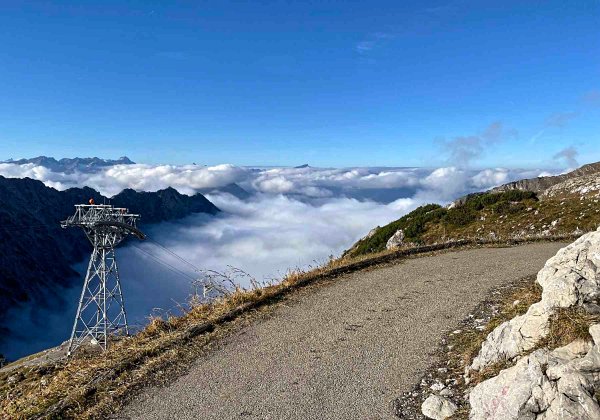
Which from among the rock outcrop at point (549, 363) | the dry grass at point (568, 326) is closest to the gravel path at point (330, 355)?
the rock outcrop at point (549, 363)

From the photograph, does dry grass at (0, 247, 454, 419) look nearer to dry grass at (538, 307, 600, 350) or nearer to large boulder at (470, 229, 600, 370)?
large boulder at (470, 229, 600, 370)

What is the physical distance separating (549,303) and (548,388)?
2003 millimetres

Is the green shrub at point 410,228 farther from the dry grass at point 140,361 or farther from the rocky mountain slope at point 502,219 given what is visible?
the dry grass at point 140,361

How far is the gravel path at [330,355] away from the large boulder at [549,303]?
4.74ft

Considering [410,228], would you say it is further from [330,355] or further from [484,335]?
[330,355]

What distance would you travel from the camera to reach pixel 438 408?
6.18 metres

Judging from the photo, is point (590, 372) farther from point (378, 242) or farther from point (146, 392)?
point (378, 242)

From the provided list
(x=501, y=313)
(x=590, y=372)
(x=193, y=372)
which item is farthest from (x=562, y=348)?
(x=193, y=372)

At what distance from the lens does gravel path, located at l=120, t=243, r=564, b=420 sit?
6.69 m

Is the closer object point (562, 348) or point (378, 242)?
point (562, 348)

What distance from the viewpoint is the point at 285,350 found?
28.9 ft

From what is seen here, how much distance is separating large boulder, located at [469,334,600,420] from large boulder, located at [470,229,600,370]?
0.96m

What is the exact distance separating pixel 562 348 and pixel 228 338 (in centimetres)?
678

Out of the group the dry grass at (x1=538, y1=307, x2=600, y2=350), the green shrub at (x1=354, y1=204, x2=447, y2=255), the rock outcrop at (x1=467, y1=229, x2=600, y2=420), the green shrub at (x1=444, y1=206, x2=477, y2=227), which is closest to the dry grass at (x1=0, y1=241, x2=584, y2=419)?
the rock outcrop at (x1=467, y1=229, x2=600, y2=420)
